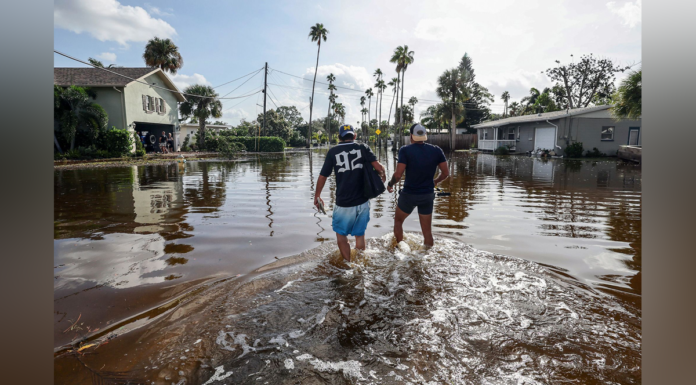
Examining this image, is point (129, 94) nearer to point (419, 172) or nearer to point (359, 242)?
point (359, 242)

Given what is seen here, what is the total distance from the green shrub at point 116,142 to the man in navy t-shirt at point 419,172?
87.8 feet

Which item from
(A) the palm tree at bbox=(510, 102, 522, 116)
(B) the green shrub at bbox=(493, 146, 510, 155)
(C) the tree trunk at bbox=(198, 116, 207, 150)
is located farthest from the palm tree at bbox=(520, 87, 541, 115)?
(C) the tree trunk at bbox=(198, 116, 207, 150)

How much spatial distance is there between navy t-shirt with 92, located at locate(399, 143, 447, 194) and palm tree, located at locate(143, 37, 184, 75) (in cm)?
3990

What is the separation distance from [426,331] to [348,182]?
7.29 feet

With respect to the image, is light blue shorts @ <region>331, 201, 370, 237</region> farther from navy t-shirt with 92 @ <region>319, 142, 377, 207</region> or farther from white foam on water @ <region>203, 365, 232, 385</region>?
white foam on water @ <region>203, 365, 232, 385</region>

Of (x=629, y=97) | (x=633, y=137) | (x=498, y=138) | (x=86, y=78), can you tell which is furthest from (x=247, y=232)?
(x=498, y=138)

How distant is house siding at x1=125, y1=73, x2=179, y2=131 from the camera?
28844 mm

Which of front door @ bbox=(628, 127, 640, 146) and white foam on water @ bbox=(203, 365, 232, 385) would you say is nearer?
white foam on water @ bbox=(203, 365, 232, 385)

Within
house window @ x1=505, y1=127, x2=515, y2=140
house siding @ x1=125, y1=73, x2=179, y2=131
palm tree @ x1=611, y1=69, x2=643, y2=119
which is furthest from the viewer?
house window @ x1=505, y1=127, x2=515, y2=140

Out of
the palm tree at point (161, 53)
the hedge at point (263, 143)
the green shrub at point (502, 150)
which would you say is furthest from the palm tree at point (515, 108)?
the palm tree at point (161, 53)

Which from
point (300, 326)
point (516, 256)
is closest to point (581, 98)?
point (516, 256)

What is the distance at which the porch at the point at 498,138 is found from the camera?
38044 mm

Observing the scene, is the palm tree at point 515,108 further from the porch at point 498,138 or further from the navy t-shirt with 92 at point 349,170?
the navy t-shirt with 92 at point 349,170
